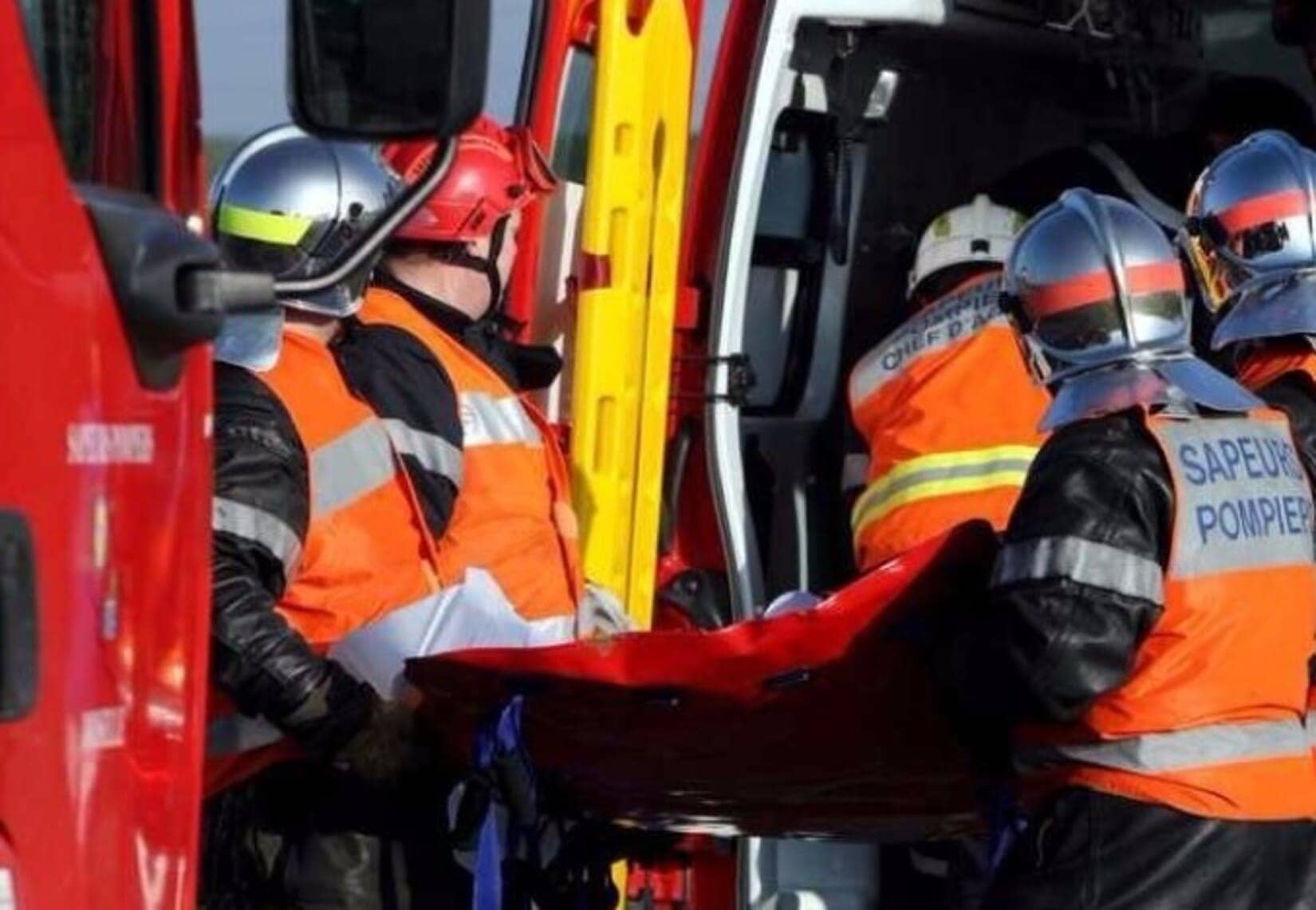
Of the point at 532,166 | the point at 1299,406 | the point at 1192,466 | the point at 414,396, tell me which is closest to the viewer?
the point at 1192,466

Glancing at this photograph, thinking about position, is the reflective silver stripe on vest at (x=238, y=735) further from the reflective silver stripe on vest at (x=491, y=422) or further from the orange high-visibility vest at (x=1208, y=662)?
the orange high-visibility vest at (x=1208, y=662)

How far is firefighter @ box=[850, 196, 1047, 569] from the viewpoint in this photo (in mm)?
5812

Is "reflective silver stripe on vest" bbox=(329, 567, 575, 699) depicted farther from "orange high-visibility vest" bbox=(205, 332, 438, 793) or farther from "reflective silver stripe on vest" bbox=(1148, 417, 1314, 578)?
"reflective silver stripe on vest" bbox=(1148, 417, 1314, 578)

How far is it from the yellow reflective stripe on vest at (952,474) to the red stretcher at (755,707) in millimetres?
1120

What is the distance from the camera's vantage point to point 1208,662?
161 inches

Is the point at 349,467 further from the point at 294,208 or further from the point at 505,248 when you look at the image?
the point at 505,248

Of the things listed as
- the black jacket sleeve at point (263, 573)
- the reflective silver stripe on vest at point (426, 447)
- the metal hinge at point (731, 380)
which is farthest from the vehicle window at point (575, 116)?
the black jacket sleeve at point (263, 573)

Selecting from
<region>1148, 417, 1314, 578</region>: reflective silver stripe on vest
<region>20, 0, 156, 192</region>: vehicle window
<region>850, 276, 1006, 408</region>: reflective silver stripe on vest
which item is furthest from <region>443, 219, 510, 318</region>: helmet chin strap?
<region>20, 0, 156, 192</region>: vehicle window

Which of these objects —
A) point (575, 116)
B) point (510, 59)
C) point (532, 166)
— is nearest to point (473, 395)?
point (532, 166)

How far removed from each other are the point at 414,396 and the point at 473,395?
19cm

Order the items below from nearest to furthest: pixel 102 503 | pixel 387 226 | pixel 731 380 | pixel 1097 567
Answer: pixel 102 503
pixel 387 226
pixel 1097 567
pixel 731 380

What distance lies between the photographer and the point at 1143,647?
4.11 m

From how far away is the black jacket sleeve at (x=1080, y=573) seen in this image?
13.2ft

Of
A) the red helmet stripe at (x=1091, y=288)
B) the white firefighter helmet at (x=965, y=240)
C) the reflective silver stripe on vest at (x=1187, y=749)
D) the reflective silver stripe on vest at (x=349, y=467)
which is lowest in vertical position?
the reflective silver stripe on vest at (x=1187, y=749)
